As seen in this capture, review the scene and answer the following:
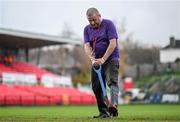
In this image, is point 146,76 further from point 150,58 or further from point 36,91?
point 36,91

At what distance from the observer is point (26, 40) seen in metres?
45.4

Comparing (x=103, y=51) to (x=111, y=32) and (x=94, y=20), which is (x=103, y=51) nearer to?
(x=111, y=32)

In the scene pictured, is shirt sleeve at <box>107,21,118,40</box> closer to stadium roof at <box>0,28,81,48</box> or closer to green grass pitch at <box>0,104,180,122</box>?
green grass pitch at <box>0,104,180,122</box>

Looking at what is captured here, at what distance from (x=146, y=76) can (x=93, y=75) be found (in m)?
43.3

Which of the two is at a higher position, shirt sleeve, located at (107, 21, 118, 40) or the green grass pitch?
shirt sleeve, located at (107, 21, 118, 40)

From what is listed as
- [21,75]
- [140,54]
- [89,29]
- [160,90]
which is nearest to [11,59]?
[21,75]

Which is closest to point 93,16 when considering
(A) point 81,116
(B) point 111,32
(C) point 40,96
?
(B) point 111,32

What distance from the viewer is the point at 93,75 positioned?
9.96 metres

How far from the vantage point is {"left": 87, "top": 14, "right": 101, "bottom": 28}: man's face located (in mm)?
9523

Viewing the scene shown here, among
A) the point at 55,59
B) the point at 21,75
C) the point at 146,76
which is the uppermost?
the point at 21,75

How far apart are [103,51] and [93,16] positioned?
709 millimetres

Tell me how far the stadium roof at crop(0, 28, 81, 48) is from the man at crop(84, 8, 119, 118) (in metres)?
31.2

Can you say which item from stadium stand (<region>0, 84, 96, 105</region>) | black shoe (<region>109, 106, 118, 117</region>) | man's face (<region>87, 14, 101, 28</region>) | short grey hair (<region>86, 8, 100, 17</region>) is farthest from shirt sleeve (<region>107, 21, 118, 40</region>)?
stadium stand (<region>0, 84, 96, 105</region>)

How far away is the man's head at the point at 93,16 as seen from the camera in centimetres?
948
